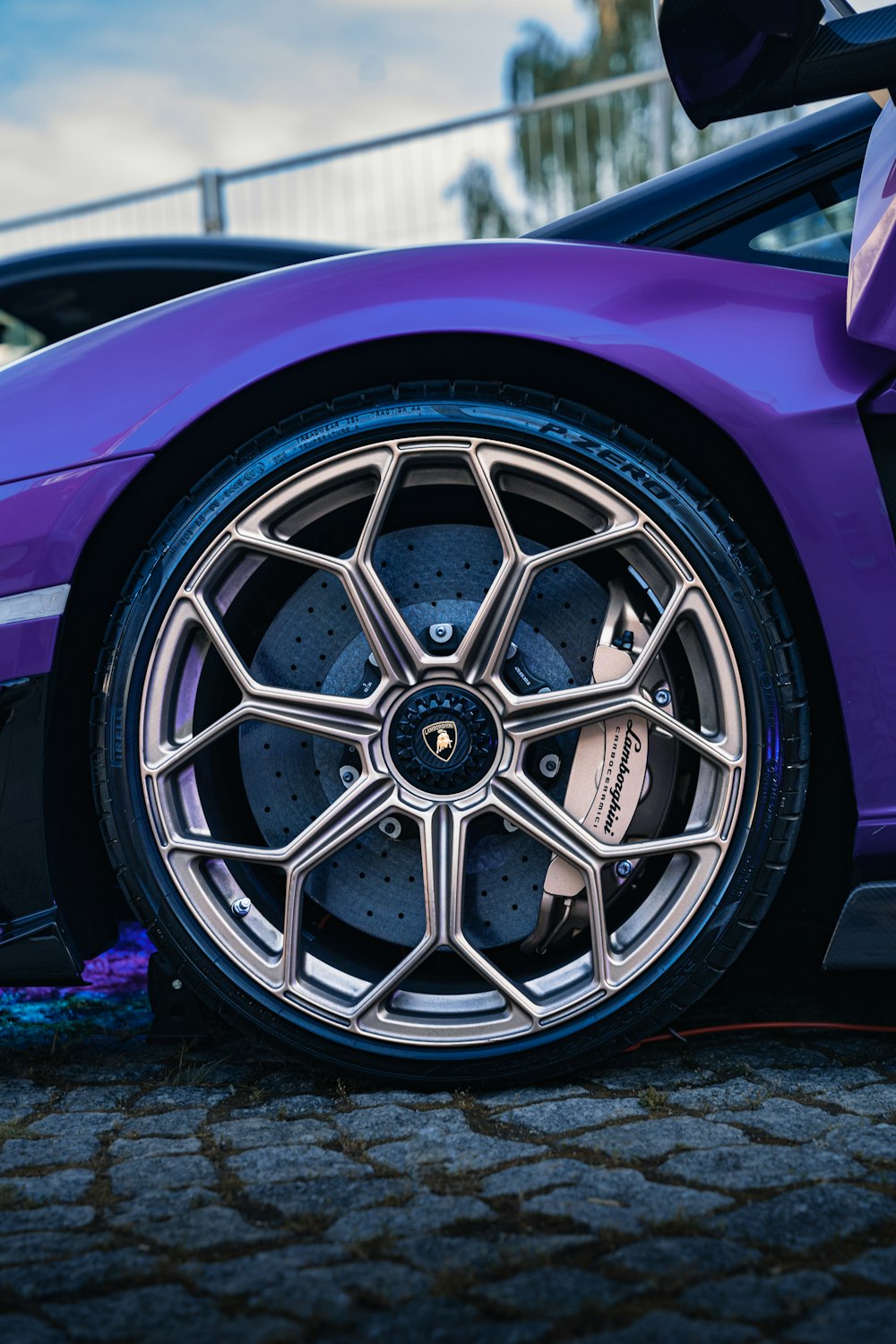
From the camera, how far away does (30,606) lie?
1.69 meters

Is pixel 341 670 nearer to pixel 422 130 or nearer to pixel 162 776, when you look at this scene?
pixel 162 776

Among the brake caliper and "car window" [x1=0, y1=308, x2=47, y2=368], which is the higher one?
"car window" [x1=0, y1=308, x2=47, y2=368]

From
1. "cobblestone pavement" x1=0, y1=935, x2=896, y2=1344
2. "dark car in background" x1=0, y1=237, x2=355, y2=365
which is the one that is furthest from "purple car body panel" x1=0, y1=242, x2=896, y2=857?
Answer: "dark car in background" x1=0, y1=237, x2=355, y2=365

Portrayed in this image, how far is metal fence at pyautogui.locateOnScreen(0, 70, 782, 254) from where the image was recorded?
8203 mm

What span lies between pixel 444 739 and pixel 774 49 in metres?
0.97

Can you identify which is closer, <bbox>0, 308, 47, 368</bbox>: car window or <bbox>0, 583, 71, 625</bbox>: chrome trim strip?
<bbox>0, 583, 71, 625</bbox>: chrome trim strip

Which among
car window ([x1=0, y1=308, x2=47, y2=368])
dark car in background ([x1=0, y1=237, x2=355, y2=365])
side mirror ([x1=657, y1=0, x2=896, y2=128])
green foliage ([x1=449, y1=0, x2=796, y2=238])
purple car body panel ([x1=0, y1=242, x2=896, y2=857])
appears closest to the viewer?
side mirror ([x1=657, y1=0, x2=896, y2=128])

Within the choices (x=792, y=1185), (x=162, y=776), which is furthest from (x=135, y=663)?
(x=792, y=1185)

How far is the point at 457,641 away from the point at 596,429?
370mm

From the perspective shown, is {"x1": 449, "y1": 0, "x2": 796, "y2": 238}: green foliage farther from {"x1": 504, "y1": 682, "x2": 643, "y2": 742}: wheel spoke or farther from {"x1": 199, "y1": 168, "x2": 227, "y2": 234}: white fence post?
{"x1": 504, "y1": 682, "x2": 643, "y2": 742}: wheel spoke

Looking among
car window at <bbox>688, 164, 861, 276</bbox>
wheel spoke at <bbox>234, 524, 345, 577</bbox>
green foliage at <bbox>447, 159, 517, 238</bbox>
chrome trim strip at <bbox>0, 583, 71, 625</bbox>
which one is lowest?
chrome trim strip at <bbox>0, 583, 71, 625</bbox>

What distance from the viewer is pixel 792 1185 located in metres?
1.34

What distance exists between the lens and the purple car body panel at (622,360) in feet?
5.34

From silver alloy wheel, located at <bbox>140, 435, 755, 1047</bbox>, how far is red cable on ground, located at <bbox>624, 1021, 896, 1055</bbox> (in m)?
0.29
